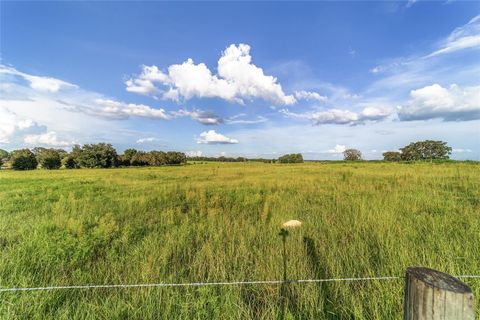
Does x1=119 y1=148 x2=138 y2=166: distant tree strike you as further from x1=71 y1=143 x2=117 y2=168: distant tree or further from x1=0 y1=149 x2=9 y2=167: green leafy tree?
x1=0 y1=149 x2=9 y2=167: green leafy tree

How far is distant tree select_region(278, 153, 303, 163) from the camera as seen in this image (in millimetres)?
98125

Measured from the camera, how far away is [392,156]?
91688mm

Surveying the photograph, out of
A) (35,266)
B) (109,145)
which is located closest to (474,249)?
(35,266)

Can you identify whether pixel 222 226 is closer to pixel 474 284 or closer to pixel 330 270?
pixel 330 270

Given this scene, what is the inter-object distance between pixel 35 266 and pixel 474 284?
247 inches

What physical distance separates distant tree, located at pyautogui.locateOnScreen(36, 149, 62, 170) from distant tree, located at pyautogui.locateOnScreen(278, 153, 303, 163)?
76.4m

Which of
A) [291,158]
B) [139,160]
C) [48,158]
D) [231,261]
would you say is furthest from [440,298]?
[291,158]

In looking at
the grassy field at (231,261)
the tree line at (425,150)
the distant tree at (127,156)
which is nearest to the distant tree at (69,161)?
the distant tree at (127,156)

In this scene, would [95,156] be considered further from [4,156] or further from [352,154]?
[352,154]

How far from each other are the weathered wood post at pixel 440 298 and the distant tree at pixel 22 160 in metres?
77.3

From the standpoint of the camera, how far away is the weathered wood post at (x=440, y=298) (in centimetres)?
113

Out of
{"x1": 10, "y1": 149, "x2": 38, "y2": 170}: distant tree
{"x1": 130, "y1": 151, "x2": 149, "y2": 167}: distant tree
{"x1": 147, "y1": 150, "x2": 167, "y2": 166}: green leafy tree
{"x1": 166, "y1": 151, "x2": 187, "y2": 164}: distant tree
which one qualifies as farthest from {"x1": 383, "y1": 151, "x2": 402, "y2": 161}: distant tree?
{"x1": 10, "y1": 149, "x2": 38, "y2": 170}: distant tree

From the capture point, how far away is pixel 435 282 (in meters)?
1.17

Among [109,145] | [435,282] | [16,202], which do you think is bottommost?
[16,202]
